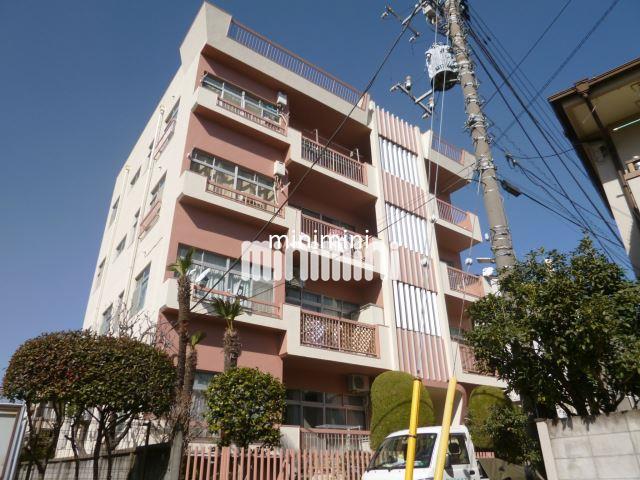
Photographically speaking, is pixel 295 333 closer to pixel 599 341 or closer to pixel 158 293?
pixel 158 293

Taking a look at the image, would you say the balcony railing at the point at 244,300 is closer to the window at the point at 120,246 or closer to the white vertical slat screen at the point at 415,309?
the white vertical slat screen at the point at 415,309

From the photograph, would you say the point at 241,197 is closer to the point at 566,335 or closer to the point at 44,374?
the point at 44,374

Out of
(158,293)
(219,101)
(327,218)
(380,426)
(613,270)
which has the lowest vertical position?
(380,426)

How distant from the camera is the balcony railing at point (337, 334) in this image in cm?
1538

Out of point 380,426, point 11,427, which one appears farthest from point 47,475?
point 11,427

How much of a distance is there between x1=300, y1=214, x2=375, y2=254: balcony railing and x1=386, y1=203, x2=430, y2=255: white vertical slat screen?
1586mm

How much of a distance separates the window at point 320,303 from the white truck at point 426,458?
8689 mm

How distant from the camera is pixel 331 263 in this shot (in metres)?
17.7

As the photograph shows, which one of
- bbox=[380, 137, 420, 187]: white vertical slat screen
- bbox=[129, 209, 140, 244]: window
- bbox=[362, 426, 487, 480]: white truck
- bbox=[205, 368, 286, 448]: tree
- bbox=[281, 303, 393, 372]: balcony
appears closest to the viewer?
bbox=[362, 426, 487, 480]: white truck

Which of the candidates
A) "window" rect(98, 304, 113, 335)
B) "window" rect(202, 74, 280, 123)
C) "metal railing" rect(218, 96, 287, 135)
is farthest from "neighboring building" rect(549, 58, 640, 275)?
"window" rect(98, 304, 113, 335)

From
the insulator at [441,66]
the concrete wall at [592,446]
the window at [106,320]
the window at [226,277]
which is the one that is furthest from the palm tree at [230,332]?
the insulator at [441,66]

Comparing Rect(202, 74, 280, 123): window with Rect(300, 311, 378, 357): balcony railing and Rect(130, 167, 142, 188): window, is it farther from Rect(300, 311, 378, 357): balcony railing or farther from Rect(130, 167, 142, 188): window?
Rect(300, 311, 378, 357): balcony railing

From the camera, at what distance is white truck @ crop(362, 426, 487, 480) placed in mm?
7801

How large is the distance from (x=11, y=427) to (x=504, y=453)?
8362 mm
